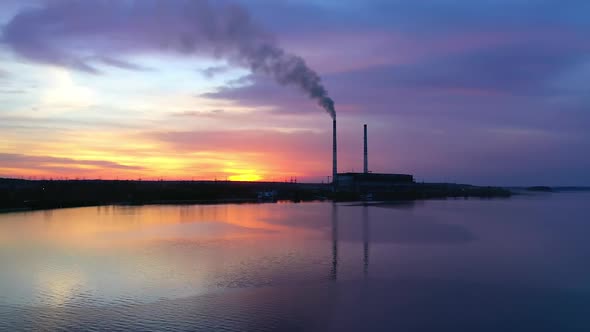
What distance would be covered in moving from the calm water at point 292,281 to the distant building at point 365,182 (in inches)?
2324

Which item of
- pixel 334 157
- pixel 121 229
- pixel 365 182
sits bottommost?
pixel 121 229

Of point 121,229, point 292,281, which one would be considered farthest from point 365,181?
point 292,281

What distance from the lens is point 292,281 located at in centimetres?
1734

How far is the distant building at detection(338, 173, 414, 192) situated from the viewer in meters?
91.5

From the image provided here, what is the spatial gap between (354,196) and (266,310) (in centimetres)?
7434

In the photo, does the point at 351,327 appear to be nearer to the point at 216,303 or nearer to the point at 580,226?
the point at 216,303

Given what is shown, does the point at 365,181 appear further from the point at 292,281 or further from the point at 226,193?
the point at 292,281

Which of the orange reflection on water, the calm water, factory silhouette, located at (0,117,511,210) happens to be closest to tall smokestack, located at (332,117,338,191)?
factory silhouette, located at (0,117,511,210)

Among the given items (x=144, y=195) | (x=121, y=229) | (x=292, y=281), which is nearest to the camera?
(x=292, y=281)

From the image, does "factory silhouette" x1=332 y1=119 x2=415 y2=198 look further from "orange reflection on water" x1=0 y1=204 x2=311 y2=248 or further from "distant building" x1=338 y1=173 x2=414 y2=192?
"orange reflection on water" x1=0 y1=204 x2=311 y2=248

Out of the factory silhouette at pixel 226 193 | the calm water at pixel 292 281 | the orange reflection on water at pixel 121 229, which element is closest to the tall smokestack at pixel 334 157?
the factory silhouette at pixel 226 193

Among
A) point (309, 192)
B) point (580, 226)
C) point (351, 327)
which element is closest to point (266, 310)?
point (351, 327)

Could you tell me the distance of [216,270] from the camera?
766 inches

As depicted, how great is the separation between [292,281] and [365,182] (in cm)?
7696
